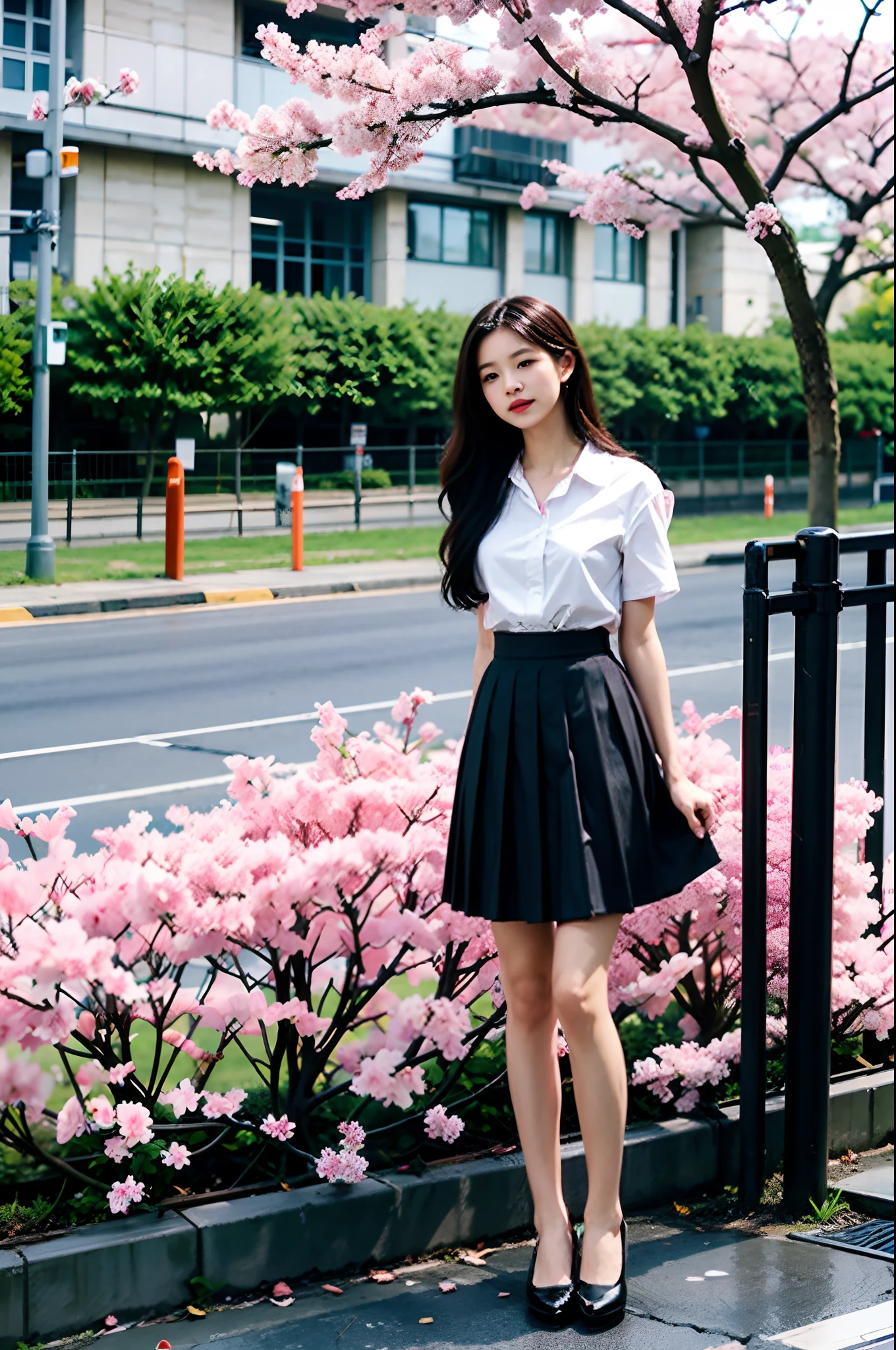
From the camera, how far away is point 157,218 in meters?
4.11

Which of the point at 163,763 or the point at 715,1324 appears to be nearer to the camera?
the point at 715,1324

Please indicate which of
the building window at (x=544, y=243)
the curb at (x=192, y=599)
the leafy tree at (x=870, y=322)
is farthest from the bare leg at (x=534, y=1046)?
the leafy tree at (x=870, y=322)

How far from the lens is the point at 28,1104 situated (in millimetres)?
2807

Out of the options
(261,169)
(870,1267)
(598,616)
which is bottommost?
(870,1267)

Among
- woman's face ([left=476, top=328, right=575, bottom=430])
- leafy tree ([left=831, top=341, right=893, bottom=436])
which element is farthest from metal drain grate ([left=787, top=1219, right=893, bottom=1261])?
leafy tree ([left=831, top=341, right=893, bottom=436])

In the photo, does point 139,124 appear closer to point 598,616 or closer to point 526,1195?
point 598,616

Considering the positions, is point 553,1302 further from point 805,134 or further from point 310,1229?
point 805,134

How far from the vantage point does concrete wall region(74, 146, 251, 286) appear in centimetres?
386

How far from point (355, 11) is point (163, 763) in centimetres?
212

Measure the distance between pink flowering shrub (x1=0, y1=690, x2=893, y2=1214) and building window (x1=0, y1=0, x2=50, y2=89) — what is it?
1.62 metres

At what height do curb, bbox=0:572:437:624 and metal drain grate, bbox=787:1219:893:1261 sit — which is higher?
curb, bbox=0:572:437:624

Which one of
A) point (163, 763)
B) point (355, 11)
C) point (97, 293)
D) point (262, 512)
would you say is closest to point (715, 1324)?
point (163, 763)

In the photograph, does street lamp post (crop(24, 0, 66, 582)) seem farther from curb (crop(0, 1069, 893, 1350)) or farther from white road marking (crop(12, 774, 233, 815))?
curb (crop(0, 1069, 893, 1350))

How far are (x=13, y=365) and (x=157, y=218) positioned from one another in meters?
0.63
